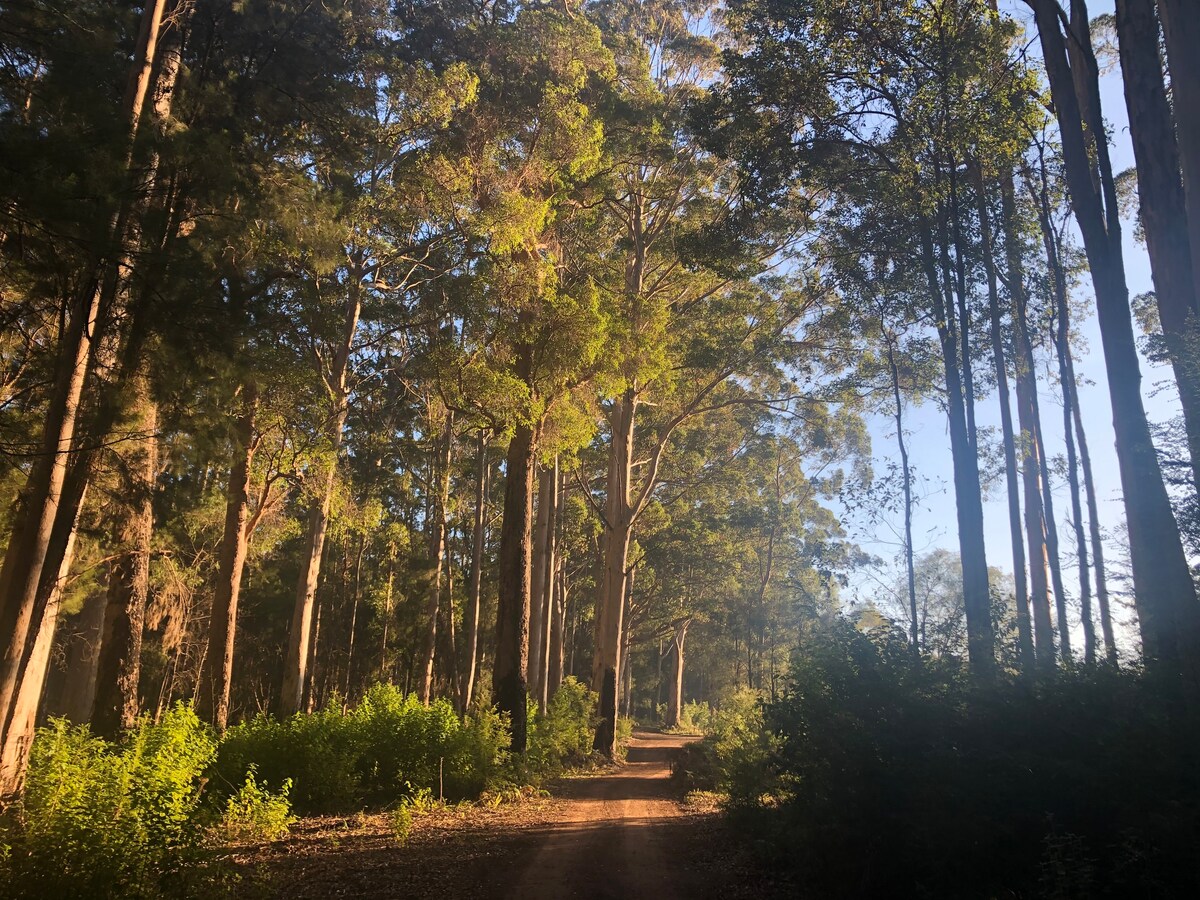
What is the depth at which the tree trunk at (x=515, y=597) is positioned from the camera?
14.2 m

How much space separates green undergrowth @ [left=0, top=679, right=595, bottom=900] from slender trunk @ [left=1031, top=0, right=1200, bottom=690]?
8.44m

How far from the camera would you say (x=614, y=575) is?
71.9 feet

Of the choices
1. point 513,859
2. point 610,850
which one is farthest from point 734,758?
point 513,859

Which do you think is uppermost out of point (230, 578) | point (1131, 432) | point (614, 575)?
point (1131, 432)

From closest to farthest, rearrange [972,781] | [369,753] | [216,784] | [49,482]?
[972,781]
[49,482]
[216,784]
[369,753]

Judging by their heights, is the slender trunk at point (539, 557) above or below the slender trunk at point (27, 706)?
above

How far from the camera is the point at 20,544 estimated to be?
7.02 m

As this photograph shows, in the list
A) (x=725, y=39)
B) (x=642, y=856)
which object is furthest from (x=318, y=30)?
(x=725, y=39)

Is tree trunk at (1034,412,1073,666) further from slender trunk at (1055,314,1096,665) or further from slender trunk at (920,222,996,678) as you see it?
slender trunk at (920,222,996,678)

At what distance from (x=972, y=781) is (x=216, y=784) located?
9.35 meters

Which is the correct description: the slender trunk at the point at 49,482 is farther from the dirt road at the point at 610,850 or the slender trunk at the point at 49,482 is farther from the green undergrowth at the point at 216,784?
the dirt road at the point at 610,850

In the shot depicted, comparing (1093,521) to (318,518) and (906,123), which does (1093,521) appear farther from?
(318,518)

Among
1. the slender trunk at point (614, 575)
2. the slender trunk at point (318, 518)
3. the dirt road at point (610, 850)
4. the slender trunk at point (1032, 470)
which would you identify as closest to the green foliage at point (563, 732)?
the slender trunk at point (614, 575)

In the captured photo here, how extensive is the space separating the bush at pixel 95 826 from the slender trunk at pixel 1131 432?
843 centimetres
